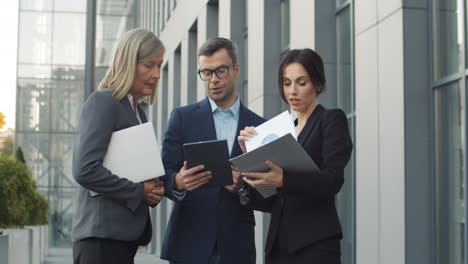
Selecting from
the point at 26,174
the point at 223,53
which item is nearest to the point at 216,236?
the point at 223,53

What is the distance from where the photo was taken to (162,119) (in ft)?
91.6

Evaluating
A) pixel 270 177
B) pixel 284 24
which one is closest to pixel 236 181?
pixel 270 177

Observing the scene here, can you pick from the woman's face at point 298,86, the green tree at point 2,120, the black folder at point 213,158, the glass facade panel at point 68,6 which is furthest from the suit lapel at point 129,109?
the glass facade panel at point 68,6

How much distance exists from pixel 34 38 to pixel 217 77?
24.6 m

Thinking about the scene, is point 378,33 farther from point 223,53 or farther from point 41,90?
point 41,90

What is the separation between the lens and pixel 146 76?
4.45 m

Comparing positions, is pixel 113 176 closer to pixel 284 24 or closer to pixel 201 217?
pixel 201 217

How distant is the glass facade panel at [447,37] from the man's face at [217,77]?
2631 millimetres

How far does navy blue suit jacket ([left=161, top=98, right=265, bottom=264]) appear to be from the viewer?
4793 millimetres

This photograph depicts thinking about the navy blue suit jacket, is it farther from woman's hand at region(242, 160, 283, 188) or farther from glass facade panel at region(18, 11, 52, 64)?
glass facade panel at region(18, 11, 52, 64)

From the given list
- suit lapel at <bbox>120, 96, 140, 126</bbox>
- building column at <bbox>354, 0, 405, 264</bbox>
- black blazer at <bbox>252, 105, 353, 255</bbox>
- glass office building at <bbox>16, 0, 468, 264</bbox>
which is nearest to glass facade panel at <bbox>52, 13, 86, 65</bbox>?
glass office building at <bbox>16, 0, 468, 264</bbox>

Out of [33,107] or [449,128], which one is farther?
[33,107]

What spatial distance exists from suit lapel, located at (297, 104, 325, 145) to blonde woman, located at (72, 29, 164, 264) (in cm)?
85

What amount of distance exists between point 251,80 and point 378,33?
577 centimetres
